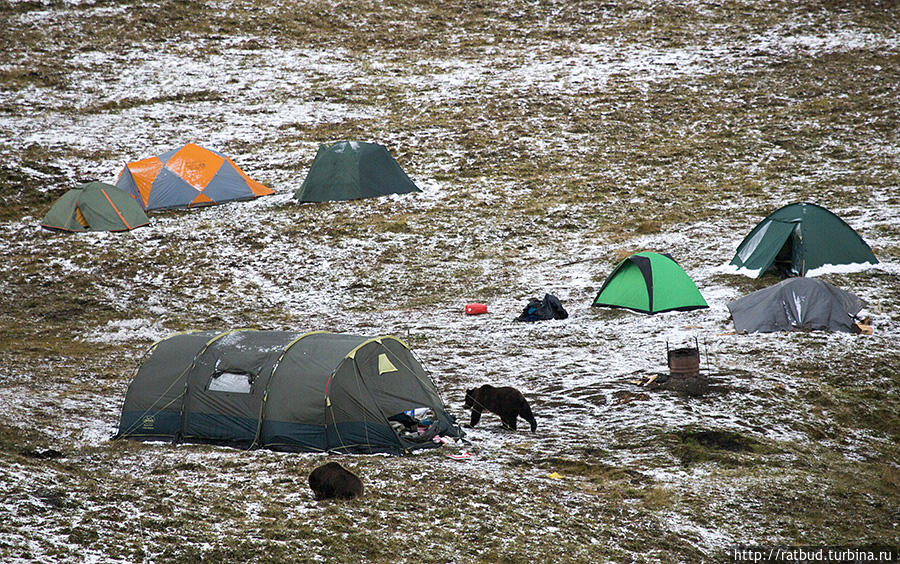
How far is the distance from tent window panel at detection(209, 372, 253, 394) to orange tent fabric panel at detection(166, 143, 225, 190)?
15.0 meters

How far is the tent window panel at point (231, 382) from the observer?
1134cm

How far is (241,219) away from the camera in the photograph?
23.7 meters

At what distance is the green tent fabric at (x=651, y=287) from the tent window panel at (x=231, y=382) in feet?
29.3

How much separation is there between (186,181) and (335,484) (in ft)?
59.4

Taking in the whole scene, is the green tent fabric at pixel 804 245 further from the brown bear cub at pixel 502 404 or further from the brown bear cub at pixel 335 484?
the brown bear cub at pixel 335 484

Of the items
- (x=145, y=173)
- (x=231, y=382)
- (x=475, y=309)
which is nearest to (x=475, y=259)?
Result: (x=475, y=309)

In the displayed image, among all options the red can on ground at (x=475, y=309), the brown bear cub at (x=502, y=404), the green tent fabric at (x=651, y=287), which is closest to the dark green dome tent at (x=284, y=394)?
the brown bear cub at (x=502, y=404)

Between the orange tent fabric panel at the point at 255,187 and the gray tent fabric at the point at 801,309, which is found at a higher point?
the orange tent fabric panel at the point at 255,187

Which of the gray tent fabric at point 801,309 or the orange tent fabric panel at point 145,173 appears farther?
the orange tent fabric panel at point 145,173

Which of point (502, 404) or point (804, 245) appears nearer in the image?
point (502, 404)

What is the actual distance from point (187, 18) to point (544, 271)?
27.4 metres

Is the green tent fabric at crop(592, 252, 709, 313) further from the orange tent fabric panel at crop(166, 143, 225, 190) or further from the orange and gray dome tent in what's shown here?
the orange tent fabric panel at crop(166, 143, 225, 190)

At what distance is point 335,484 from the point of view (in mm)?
9305

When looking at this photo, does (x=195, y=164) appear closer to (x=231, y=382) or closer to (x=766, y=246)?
(x=231, y=382)
